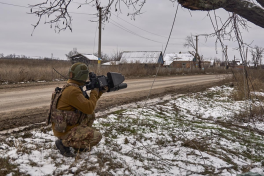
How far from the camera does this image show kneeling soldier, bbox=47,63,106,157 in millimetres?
3053

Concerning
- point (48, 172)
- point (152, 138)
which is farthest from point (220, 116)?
point (48, 172)

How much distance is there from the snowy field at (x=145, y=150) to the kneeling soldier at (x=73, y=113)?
237 mm

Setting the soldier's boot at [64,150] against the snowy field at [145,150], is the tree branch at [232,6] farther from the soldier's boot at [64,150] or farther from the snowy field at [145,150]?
the soldier's boot at [64,150]

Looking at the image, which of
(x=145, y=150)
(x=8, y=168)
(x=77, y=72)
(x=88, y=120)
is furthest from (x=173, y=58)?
(x=8, y=168)

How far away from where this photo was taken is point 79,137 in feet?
10.4

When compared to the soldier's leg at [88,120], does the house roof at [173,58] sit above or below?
above

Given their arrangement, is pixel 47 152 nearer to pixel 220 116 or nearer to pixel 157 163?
A: pixel 157 163

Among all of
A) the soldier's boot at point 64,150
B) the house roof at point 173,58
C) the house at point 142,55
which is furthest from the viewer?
the house roof at point 173,58

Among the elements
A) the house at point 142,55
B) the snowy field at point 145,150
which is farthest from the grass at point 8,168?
the house at point 142,55

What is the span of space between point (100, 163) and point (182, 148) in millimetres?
1676

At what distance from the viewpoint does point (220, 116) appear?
7.36m

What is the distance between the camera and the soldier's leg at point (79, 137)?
317cm

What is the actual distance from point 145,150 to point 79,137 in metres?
1.27

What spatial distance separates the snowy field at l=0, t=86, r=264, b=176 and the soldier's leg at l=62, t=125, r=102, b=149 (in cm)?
19
